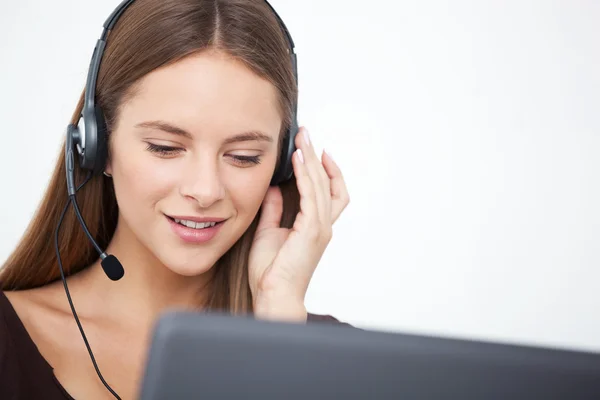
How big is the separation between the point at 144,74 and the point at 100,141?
0.16 metres

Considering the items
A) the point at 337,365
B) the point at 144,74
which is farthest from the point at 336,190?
the point at 337,365

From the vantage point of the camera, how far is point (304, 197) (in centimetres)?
168

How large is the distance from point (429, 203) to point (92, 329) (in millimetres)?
1436

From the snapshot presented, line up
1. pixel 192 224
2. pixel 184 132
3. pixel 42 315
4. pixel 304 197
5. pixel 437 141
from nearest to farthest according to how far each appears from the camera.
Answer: pixel 184 132 → pixel 192 224 → pixel 42 315 → pixel 304 197 → pixel 437 141

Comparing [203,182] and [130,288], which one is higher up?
[203,182]

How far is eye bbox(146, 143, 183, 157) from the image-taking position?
1.38 metres

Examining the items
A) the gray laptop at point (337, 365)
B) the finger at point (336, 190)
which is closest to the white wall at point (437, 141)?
the finger at point (336, 190)

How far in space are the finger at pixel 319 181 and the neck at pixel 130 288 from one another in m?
0.36

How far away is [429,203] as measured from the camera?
8.72 ft

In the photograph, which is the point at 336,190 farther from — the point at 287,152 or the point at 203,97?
the point at 203,97

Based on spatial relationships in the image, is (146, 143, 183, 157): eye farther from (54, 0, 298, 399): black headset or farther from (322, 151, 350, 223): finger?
(322, 151, 350, 223): finger

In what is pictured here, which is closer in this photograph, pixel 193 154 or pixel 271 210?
pixel 193 154

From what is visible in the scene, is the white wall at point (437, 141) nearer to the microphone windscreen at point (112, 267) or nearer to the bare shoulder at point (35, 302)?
the bare shoulder at point (35, 302)

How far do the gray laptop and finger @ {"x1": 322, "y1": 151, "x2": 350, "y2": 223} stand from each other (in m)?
1.27
